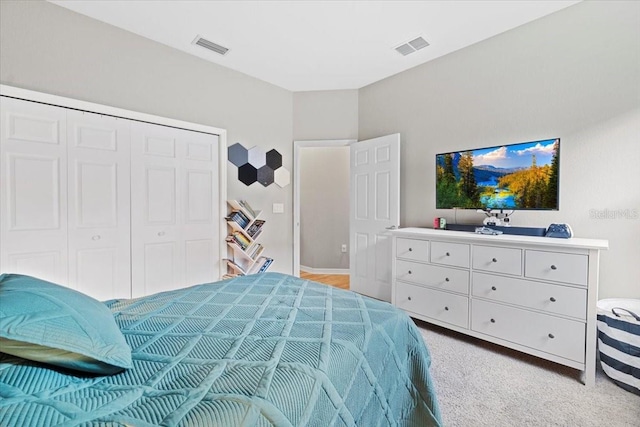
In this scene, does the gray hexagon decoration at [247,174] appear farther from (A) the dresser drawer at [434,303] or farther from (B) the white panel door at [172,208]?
(A) the dresser drawer at [434,303]

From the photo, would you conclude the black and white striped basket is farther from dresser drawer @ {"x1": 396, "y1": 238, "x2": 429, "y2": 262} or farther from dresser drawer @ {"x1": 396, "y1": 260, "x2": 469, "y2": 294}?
dresser drawer @ {"x1": 396, "y1": 238, "x2": 429, "y2": 262}

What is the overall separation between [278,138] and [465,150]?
2.38 meters

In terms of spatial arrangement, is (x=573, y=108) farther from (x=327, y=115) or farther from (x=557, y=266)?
(x=327, y=115)

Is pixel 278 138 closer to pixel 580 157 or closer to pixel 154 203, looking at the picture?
pixel 154 203

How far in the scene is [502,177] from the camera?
2676 millimetres

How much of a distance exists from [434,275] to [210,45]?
3245mm

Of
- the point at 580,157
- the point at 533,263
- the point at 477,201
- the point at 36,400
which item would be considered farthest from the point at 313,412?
the point at 580,157

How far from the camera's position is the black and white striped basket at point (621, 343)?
1.83 meters

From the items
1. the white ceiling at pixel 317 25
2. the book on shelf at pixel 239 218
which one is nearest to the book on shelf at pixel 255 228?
the book on shelf at pixel 239 218

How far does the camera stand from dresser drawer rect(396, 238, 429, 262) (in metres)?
2.81

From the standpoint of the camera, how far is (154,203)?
3004mm

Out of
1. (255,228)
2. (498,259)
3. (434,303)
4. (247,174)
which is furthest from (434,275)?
(247,174)

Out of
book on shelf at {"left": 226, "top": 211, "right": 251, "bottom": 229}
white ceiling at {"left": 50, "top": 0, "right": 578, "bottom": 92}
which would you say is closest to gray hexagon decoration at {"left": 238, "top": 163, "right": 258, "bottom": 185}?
book on shelf at {"left": 226, "top": 211, "right": 251, "bottom": 229}

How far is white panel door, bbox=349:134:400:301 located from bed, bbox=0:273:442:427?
6.73 feet
